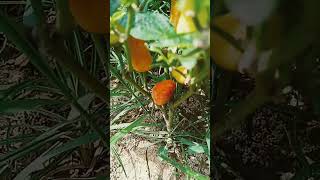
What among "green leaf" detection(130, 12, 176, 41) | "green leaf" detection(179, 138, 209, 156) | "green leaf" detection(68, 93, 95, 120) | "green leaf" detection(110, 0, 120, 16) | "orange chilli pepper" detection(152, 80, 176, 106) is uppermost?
"green leaf" detection(110, 0, 120, 16)

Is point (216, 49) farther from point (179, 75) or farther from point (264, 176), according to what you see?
point (264, 176)

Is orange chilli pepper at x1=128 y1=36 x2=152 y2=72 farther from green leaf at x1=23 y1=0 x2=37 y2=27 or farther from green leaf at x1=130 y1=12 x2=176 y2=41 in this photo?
green leaf at x1=23 y1=0 x2=37 y2=27

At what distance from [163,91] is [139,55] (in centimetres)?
5

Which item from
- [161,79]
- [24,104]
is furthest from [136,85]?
[24,104]

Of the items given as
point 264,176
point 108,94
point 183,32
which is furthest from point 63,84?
point 264,176

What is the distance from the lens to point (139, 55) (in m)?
0.69

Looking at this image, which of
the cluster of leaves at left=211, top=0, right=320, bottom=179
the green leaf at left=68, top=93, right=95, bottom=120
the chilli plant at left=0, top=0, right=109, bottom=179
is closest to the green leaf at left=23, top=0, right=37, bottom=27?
the chilli plant at left=0, top=0, right=109, bottom=179

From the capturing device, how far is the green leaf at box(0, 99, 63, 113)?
0.71 meters

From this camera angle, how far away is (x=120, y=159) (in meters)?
0.72

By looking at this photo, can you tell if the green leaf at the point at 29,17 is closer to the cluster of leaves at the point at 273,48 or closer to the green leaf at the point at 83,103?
the green leaf at the point at 83,103

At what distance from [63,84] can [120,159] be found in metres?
0.12

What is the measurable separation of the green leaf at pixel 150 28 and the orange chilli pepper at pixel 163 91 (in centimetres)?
6

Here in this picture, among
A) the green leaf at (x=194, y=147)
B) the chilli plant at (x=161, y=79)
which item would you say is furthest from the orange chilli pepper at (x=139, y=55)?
the green leaf at (x=194, y=147)

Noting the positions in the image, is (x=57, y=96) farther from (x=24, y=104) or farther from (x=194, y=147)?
(x=194, y=147)
